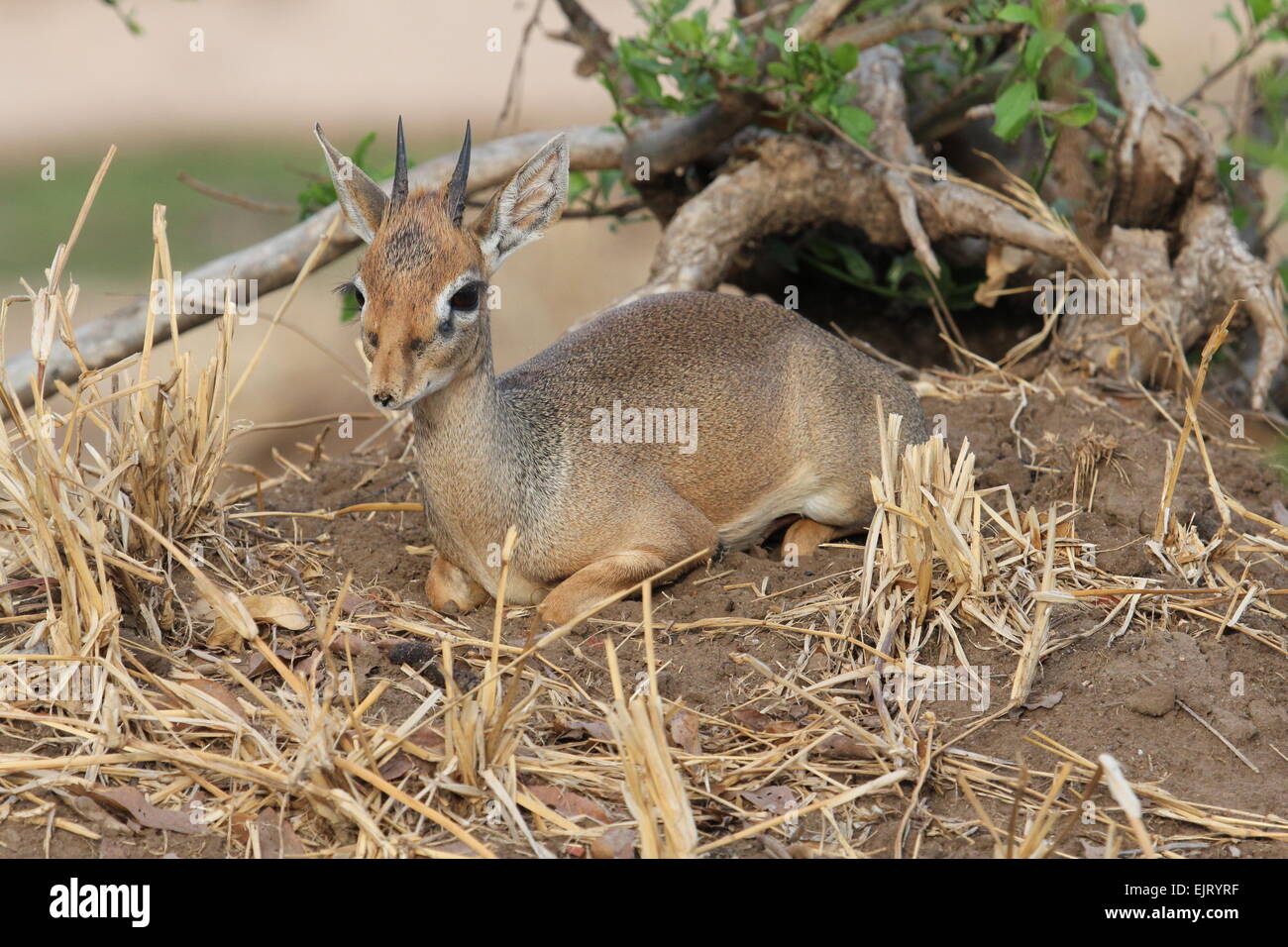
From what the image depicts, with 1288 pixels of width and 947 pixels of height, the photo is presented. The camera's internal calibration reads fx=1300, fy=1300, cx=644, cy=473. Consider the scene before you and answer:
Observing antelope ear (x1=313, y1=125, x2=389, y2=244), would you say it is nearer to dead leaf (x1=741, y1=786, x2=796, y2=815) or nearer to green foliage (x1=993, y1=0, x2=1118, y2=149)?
dead leaf (x1=741, y1=786, x2=796, y2=815)

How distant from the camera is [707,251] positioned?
800cm

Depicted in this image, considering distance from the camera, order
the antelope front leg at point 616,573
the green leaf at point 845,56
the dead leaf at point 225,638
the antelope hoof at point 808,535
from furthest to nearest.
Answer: the green leaf at point 845,56, the antelope hoof at point 808,535, the antelope front leg at point 616,573, the dead leaf at point 225,638

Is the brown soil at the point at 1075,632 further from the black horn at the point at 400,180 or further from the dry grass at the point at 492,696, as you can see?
the black horn at the point at 400,180

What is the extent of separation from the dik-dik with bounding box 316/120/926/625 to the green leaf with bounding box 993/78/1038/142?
4.67 feet

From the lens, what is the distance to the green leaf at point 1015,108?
22.1ft

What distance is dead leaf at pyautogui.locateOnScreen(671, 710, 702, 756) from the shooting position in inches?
160

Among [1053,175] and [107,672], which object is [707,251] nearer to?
[1053,175]

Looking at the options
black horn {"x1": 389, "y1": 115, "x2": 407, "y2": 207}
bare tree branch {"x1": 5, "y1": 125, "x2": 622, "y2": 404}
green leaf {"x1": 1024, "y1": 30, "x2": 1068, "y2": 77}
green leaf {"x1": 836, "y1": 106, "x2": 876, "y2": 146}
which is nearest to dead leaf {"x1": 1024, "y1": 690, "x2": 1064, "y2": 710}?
black horn {"x1": 389, "y1": 115, "x2": 407, "y2": 207}

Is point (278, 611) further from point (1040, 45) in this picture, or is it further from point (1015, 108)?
point (1040, 45)

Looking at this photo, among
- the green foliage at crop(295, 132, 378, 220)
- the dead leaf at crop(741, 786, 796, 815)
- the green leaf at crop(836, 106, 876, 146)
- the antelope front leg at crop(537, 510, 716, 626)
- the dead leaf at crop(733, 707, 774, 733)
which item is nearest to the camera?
the dead leaf at crop(741, 786, 796, 815)

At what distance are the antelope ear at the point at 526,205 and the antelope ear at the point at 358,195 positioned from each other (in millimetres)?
408

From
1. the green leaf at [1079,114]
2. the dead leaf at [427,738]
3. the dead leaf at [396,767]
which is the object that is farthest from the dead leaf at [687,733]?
the green leaf at [1079,114]

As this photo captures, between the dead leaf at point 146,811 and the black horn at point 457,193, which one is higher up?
the black horn at point 457,193

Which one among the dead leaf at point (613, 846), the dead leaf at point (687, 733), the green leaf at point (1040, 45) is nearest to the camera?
the dead leaf at point (613, 846)
